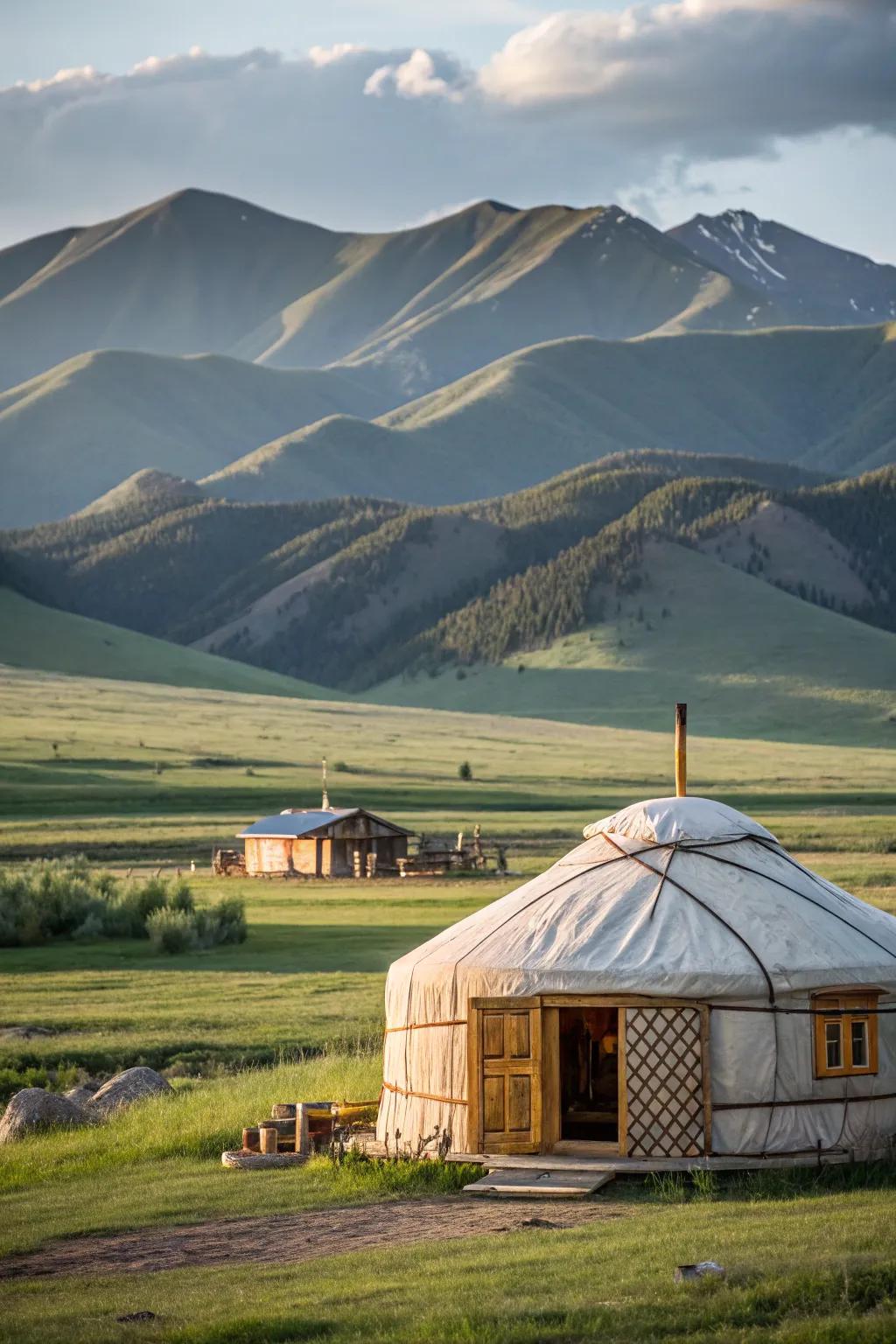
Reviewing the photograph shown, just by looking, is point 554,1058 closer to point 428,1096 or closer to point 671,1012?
point 671,1012

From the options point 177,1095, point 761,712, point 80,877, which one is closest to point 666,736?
point 761,712

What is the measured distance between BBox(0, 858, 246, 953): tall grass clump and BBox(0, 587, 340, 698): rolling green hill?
9877 cm

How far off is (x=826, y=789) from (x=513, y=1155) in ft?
209

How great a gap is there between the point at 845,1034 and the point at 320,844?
36.6 meters

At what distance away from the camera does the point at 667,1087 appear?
1566cm

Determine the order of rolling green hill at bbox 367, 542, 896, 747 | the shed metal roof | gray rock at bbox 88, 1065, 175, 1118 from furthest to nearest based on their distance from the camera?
rolling green hill at bbox 367, 542, 896, 747 < the shed metal roof < gray rock at bbox 88, 1065, 175, 1118

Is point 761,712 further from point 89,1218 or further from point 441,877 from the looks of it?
point 89,1218

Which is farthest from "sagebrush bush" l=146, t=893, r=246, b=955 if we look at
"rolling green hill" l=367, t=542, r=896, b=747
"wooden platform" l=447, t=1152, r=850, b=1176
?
"rolling green hill" l=367, t=542, r=896, b=747

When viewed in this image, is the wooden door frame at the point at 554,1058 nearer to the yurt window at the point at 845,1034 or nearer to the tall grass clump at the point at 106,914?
the yurt window at the point at 845,1034

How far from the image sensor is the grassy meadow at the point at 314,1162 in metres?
10.9

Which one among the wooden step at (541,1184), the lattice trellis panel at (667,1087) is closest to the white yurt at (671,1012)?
the lattice trellis panel at (667,1087)

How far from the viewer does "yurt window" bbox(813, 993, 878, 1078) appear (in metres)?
15.9

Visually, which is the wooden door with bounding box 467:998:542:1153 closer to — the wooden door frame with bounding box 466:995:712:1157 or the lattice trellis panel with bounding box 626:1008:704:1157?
the wooden door frame with bounding box 466:995:712:1157

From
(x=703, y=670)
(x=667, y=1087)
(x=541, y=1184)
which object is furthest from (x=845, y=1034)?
(x=703, y=670)
